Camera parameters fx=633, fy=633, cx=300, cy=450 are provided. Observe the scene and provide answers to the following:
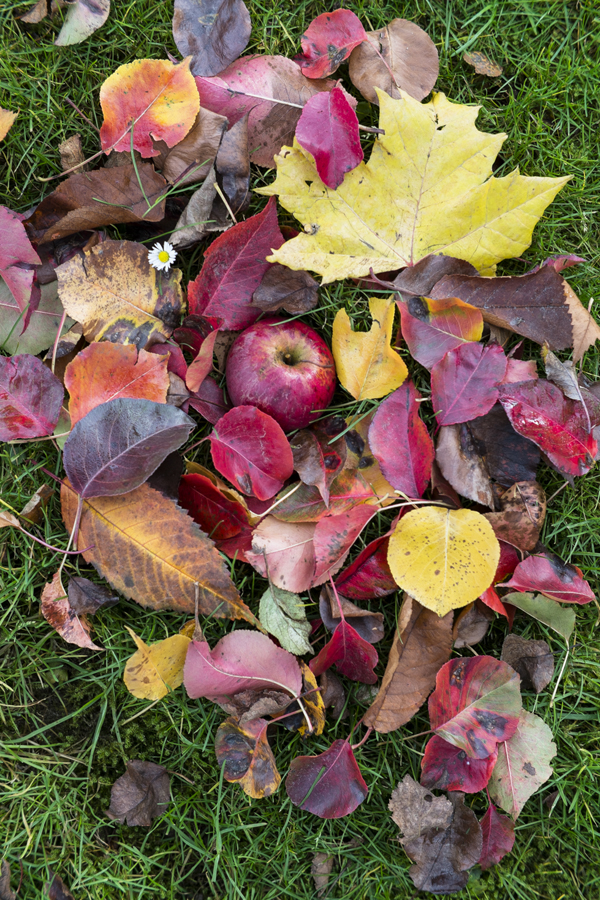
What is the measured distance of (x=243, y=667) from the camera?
188cm

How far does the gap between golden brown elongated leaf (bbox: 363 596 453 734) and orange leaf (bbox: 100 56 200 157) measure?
65.1 inches

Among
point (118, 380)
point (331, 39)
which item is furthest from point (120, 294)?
point (331, 39)

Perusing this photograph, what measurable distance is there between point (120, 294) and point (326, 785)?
161 centimetres

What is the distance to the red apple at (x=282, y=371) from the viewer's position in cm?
189

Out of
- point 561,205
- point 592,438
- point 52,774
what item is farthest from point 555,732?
point 561,205

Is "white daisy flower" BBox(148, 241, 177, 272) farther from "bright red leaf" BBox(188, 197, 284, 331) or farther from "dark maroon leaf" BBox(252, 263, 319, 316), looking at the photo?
"dark maroon leaf" BBox(252, 263, 319, 316)

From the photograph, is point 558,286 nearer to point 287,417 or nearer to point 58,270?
point 287,417

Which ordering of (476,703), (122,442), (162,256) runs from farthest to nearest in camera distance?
(162,256) < (476,703) < (122,442)

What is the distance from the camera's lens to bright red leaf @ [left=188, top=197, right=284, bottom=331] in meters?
1.94

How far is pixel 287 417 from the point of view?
6.37ft

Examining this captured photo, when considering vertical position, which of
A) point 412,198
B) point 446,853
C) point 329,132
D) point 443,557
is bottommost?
point 446,853

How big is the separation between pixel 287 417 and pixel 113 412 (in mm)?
512

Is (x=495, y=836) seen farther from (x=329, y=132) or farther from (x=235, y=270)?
(x=329, y=132)

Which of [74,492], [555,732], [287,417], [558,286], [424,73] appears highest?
[424,73]
